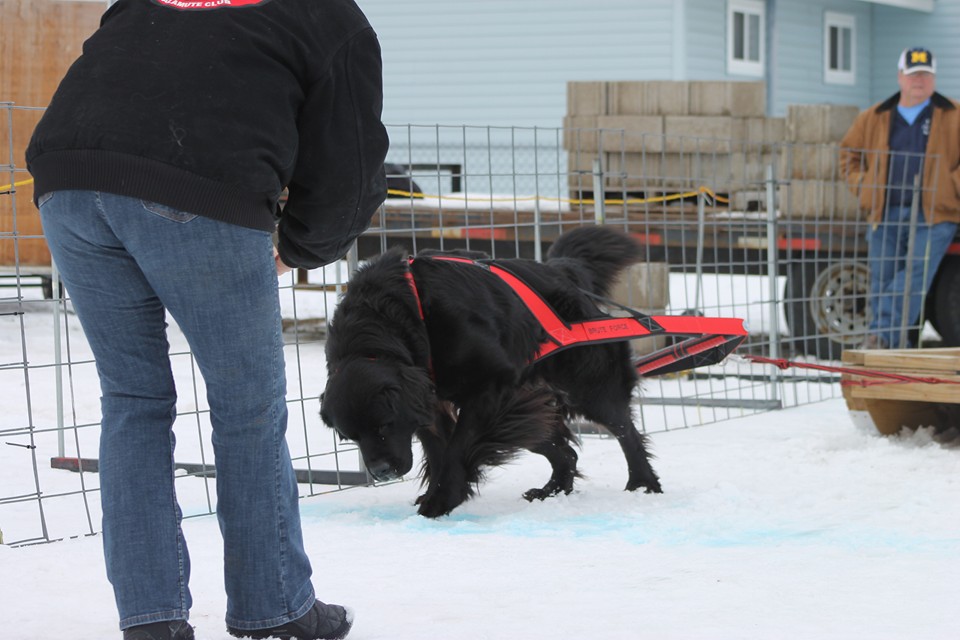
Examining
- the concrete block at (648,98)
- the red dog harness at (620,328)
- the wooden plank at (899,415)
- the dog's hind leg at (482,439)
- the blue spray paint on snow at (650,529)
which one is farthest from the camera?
the concrete block at (648,98)

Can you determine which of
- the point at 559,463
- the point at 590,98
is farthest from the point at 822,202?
the point at 559,463

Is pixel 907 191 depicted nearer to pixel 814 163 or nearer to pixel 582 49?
pixel 814 163

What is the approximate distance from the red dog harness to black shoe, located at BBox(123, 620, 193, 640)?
1605 millimetres

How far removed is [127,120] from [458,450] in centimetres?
205

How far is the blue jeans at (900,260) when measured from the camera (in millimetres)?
7207

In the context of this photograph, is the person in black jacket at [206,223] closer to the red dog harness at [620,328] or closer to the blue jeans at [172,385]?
the blue jeans at [172,385]

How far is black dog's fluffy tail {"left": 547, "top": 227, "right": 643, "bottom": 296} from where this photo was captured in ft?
14.2

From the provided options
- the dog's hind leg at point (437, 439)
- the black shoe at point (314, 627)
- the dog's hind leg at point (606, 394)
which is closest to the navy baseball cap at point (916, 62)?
the dog's hind leg at point (606, 394)

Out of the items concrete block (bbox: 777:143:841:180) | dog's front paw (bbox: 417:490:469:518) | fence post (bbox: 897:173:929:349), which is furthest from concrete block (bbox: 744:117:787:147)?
dog's front paw (bbox: 417:490:469:518)

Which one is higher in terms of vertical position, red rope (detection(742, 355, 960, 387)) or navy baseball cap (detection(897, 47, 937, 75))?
navy baseball cap (detection(897, 47, 937, 75))

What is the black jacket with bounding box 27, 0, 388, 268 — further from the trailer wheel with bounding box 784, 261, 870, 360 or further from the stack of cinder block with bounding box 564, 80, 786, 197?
the stack of cinder block with bounding box 564, 80, 786, 197

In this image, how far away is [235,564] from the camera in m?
2.14

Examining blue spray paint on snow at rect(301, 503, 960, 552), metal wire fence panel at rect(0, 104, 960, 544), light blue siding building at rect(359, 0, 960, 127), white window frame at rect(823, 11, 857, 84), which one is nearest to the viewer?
blue spray paint on snow at rect(301, 503, 960, 552)

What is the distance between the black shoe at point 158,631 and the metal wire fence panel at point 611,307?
143cm
